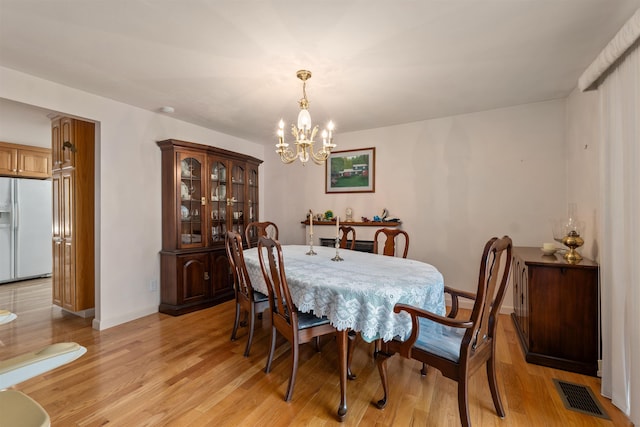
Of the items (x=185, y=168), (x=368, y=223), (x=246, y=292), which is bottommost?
(x=246, y=292)

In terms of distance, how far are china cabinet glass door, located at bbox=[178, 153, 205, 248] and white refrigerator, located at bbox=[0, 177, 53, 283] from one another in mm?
3010

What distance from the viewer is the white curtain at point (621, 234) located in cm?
167

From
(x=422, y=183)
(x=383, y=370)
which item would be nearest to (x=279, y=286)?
(x=383, y=370)

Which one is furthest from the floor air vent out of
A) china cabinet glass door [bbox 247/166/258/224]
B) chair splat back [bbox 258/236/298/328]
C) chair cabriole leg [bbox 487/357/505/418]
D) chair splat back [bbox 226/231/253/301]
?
china cabinet glass door [bbox 247/166/258/224]

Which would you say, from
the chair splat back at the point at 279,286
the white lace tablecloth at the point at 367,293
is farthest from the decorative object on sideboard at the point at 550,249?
the chair splat back at the point at 279,286

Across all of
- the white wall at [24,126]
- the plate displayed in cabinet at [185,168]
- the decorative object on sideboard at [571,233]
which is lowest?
the decorative object on sideboard at [571,233]

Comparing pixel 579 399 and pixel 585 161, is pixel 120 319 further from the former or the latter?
pixel 585 161

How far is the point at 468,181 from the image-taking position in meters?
3.55

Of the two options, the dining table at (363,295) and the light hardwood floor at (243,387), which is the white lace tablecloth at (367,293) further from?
the light hardwood floor at (243,387)

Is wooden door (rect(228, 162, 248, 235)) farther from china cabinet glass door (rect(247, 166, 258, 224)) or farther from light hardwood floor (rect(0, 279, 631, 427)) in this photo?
light hardwood floor (rect(0, 279, 631, 427))

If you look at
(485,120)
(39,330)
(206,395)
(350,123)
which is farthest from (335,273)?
(39,330)

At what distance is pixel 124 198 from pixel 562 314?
4.19 m

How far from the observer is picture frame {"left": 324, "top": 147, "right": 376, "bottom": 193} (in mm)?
4180

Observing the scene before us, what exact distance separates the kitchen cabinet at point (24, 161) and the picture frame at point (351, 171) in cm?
464
